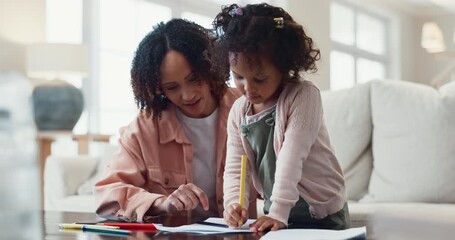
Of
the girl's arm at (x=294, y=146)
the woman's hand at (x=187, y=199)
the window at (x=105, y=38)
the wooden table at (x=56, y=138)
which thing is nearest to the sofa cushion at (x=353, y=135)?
the woman's hand at (x=187, y=199)

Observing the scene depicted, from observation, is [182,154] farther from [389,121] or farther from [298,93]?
[389,121]

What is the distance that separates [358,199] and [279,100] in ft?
5.26

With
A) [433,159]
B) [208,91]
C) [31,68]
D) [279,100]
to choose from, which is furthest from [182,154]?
[31,68]

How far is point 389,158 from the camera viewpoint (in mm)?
2422

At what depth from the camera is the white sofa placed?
2.27 meters

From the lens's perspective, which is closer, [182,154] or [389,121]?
[182,154]

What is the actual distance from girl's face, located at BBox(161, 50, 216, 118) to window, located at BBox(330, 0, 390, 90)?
256 inches

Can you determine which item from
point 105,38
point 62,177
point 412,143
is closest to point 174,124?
point 412,143

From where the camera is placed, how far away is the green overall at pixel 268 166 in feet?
3.23

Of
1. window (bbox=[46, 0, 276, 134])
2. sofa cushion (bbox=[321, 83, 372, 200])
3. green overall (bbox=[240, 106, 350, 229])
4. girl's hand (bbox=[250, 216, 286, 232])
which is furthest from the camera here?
window (bbox=[46, 0, 276, 134])

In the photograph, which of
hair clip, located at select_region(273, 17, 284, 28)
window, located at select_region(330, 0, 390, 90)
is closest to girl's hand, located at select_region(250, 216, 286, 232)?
hair clip, located at select_region(273, 17, 284, 28)

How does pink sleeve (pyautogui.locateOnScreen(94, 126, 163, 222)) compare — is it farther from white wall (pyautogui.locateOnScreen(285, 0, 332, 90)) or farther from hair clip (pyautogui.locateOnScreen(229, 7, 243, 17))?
white wall (pyautogui.locateOnScreen(285, 0, 332, 90))

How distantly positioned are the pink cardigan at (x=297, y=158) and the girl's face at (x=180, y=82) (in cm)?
25

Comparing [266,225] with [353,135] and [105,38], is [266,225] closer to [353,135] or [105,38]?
[353,135]
